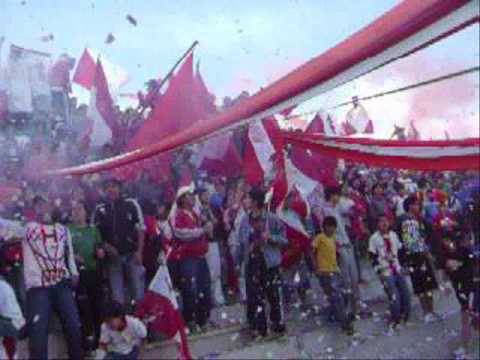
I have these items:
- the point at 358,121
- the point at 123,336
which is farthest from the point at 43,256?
the point at 358,121

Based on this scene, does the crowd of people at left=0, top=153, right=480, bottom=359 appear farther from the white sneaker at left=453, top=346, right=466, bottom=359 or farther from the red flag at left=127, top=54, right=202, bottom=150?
the red flag at left=127, top=54, right=202, bottom=150

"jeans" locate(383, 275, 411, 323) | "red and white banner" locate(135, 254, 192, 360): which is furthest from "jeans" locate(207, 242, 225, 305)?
"jeans" locate(383, 275, 411, 323)

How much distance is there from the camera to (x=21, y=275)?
22.8 feet

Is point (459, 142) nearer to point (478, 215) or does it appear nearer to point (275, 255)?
point (275, 255)

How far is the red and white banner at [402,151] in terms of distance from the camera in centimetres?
411

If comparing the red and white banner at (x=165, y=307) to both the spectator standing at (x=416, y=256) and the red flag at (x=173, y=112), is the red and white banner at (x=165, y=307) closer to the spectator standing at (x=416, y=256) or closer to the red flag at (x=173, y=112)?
the red flag at (x=173, y=112)

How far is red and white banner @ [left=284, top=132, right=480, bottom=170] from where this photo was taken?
411cm

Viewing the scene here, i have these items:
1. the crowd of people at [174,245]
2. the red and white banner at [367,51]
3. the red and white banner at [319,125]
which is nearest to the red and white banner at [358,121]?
the red and white banner at [319,125]

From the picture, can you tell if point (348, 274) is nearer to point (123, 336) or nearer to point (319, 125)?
point (319, 125)

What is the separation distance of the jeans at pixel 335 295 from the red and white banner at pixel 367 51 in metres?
5.28

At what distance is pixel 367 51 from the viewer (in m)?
2.98

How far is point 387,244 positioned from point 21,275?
4.66 metres

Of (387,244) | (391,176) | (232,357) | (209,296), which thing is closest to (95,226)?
(209,296)

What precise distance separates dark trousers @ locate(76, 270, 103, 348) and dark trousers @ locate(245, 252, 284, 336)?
1.79 metres
